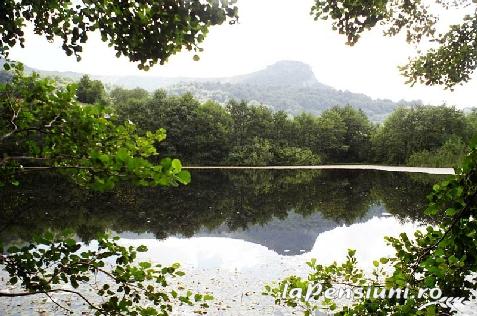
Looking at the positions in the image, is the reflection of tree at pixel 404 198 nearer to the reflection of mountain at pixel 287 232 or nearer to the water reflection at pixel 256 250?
the reflection of mountain at pixel 287 232

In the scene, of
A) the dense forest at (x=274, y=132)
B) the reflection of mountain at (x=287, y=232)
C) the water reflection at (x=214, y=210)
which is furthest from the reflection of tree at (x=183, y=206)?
the dense forest at (x=274, y=132)

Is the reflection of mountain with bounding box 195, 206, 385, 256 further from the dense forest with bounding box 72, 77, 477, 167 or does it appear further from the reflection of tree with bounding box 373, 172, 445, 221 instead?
the dense forest with bounding box 72, 77, 477, 167

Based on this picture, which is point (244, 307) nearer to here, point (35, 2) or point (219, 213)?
point (35, 2)

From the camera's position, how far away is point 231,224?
17.7m

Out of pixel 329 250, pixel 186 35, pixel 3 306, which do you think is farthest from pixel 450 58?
pixel 3 306

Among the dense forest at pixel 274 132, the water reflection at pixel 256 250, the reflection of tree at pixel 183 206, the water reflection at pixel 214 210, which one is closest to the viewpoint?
the water reflection at pixel 256 250

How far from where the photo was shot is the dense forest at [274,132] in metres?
60.3

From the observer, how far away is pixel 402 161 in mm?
63125

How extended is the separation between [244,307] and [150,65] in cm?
647

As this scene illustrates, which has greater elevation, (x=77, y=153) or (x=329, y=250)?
(x=77, y=153)

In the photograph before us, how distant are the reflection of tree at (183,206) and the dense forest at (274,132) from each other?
30.7m

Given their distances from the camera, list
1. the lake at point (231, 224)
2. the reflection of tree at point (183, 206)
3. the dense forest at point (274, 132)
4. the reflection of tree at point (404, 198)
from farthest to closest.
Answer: the dense forest at point (274, 132) → the reflection of tree at point (404, 198) → the reflection of tree at point (183, 206) → the lake at point (231, 224)

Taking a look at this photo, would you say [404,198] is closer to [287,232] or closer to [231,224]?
[287,232]

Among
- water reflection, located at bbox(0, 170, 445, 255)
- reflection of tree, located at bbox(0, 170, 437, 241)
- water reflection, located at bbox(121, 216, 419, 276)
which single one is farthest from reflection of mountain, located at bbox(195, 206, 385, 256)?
reflection of tree, located at bbox(0, 170, 437, 241)
